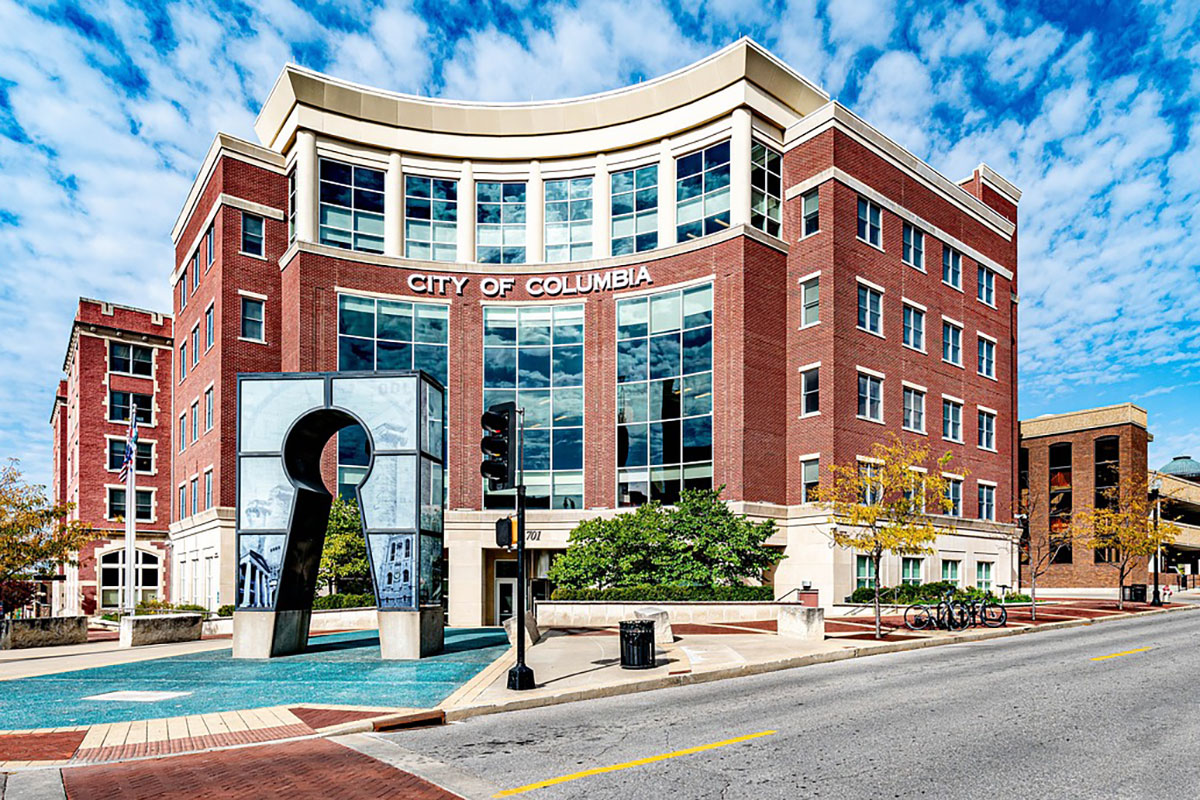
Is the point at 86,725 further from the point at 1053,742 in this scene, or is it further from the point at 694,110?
the point at 694,110

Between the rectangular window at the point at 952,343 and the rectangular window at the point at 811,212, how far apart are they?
37.3ft

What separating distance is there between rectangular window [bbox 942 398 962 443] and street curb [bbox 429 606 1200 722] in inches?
727

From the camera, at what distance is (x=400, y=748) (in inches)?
432

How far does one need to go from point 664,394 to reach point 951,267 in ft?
61.2

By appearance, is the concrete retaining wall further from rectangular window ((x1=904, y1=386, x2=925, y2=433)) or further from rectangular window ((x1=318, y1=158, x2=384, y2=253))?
rectangular window ((x1=904, y1=386, x2=925, y2=433))

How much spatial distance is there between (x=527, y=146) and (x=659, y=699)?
3304 centimetres

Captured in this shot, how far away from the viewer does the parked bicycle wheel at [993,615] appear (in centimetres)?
2806

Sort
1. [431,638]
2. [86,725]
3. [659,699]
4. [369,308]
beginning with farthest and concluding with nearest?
[369,308], [431,638], [659,699], [86,725]

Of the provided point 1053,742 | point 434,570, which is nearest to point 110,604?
point 434,570

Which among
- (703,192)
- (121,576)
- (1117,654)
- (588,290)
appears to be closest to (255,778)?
(1117,654)

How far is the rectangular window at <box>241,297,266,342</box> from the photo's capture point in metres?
40.0

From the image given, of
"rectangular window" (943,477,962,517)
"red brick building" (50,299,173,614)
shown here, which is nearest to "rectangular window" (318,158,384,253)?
"red brick building" (50,299,173,614)

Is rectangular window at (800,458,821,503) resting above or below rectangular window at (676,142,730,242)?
below

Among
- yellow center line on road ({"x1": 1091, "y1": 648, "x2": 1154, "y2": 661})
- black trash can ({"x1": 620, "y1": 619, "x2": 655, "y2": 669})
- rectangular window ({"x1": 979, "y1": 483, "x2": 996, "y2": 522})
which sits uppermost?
rectangular window ({"x1": 979, "y1": 483, "x2": 996, "y2": 522})
